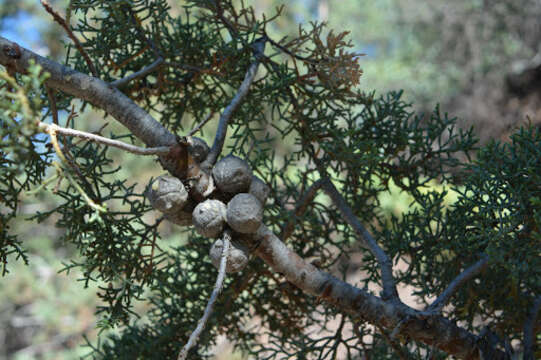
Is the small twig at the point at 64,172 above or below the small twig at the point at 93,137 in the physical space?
below

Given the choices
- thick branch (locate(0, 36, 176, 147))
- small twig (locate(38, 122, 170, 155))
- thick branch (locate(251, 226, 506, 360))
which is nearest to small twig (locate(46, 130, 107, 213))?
small twig (locate(38, 122, 170, 155))

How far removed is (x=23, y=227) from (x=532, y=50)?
6541 millimetres

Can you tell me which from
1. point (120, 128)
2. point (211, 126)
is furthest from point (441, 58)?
point (120, 128)

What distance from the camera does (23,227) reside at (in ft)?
19.6

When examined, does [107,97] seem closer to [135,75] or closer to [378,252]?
[135,75]

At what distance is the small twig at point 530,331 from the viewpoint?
2.70 ft

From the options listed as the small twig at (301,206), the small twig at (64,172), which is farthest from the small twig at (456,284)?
the small twig at (64,172)

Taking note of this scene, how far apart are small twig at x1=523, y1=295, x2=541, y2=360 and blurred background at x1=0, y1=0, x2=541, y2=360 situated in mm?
2755

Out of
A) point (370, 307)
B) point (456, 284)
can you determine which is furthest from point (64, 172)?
point (456, 284)

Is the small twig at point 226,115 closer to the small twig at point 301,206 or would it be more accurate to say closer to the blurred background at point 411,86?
the small twig at point 301,206

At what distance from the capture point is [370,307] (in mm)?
854

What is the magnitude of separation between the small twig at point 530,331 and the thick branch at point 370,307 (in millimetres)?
69

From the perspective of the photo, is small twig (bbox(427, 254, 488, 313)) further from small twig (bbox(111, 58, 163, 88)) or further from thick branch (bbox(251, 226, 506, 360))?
small twig (bbox(111, 58, 163, 88))

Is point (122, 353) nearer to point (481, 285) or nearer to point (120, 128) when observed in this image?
point (481, 285)
